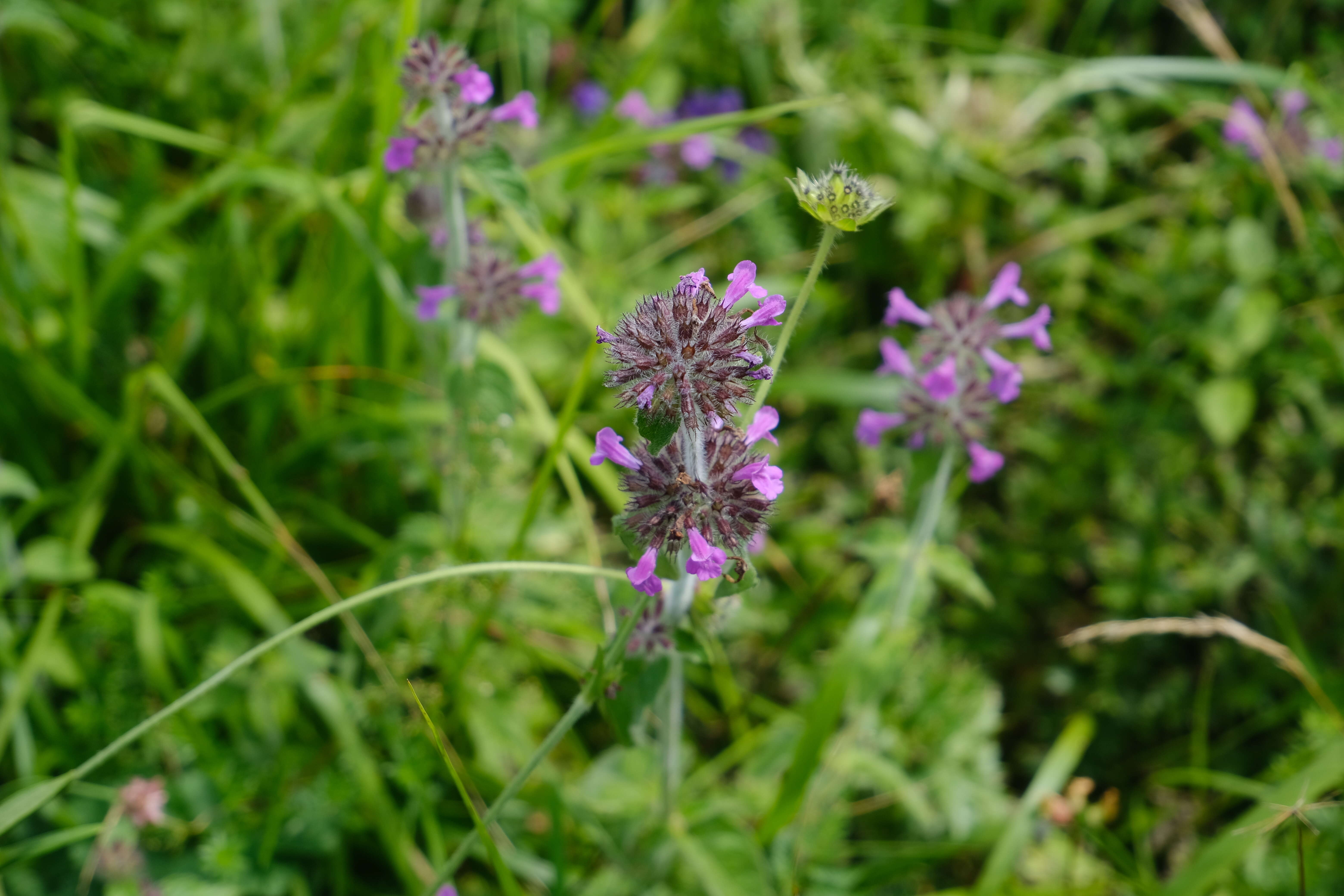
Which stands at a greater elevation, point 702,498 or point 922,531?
point 922,531

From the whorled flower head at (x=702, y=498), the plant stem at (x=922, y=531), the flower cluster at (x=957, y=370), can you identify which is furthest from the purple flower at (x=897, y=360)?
the whorled flower head at (x=702, y=498)

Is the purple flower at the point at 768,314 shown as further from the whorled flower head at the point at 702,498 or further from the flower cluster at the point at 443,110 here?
the flower cluster at the point at 443,110

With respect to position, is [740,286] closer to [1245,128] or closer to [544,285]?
[544,285]

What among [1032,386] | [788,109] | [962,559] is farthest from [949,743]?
[788,109]

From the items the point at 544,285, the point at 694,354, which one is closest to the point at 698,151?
the point at 544,285

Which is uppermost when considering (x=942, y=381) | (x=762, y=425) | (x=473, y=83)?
(x=473, y=83)

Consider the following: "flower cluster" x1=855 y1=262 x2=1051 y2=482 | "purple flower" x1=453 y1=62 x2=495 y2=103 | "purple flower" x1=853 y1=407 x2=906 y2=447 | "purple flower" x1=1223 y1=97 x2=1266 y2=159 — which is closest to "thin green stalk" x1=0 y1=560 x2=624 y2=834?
"purple flower" x1=853 y1=407 x2=906 y2=447
